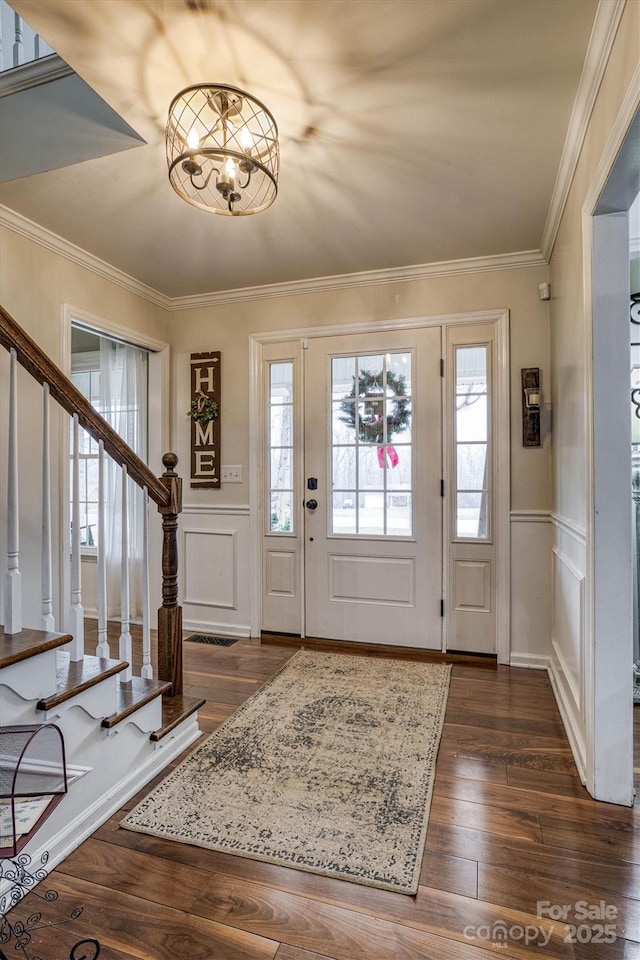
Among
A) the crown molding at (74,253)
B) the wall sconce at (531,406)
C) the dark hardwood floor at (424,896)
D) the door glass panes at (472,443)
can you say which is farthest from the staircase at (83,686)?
the wall sconce at (531,406)

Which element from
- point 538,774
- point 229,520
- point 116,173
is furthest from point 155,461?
point 538,774

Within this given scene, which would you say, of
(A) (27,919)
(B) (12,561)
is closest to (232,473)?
(B) (12,561)

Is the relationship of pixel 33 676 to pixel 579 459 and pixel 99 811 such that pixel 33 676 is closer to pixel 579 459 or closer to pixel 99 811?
pixel 99 811

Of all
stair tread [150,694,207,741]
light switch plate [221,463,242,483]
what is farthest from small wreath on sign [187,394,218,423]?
stair tread [150,694,207,741]

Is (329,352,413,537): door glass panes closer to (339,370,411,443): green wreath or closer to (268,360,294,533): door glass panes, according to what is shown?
(339,370,411,443): green wreath

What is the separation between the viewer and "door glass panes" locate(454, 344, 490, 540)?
Result: 10.6 feet

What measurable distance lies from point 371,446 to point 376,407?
27 cm

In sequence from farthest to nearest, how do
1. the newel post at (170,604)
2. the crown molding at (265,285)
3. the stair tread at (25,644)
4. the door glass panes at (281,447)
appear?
the door glass panes at (281,447) < the crown molding at (265,285) < the newel post at (170,604) < the stair tread at (25,644)

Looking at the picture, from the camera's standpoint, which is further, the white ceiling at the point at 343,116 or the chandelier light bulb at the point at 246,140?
the chandelier light bulb at the point at 246,140

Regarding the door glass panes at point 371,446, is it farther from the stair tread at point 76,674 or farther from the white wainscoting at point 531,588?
the stair tread at point 76,674

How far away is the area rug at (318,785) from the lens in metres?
1.56

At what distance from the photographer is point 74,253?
2.99 m

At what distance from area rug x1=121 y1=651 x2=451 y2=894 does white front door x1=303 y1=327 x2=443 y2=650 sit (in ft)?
2.36

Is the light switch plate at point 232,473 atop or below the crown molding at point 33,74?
below
